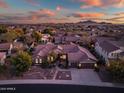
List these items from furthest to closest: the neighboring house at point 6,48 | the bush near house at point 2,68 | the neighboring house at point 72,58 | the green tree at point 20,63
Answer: the neighboring house at point 6,48
the neighboring house at point 72,58
the bush near house at point 2,68
the green tree at point 20,63

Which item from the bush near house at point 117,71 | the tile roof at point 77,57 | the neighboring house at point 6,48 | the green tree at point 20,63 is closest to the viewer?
the bush near house at point 117,71

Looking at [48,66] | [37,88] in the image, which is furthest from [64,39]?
[37,88]

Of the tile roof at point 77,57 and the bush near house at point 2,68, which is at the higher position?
the tile roof at point 77,57

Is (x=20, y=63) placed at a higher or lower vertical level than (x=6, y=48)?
higher

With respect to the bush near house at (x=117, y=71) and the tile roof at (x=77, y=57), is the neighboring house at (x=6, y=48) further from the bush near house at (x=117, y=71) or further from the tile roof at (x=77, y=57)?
the bush near house at (x=117, y=71)

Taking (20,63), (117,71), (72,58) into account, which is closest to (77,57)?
(72,58)

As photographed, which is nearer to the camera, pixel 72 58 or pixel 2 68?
pixel 2 68

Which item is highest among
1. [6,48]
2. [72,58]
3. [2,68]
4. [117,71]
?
[117,71]

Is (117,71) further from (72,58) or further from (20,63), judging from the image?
(20,63)

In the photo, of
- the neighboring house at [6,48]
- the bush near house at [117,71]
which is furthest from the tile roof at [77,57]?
the neighboring house at [6,48]

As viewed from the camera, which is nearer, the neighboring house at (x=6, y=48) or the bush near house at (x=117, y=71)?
the bush near house at (x=117, y=71)

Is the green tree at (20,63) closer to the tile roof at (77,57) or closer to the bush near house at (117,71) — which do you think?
the tile roof at (77,57)
